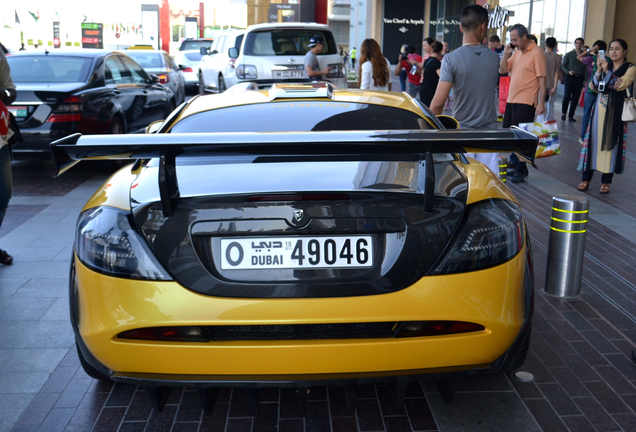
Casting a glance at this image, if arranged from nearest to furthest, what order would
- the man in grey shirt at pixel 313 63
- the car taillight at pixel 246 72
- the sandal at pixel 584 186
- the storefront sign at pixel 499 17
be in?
the sandal at pixel 584 186 → the man in grey shirt at pixel 313 63 → the car taillight at pixel 246 72 → the storefront sign at pixel 499 17

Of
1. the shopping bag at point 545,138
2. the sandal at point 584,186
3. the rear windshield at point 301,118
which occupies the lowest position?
the sandal at point 584,186

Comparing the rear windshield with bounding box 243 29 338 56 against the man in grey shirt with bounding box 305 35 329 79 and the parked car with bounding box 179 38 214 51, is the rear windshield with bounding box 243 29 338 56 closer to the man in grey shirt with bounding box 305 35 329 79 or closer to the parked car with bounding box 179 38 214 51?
the man in grey shirt with bounding box 305 35 329 79

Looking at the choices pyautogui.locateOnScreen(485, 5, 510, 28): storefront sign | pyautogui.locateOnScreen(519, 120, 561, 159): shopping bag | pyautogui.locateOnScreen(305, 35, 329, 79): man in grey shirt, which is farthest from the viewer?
pyautogui.locateOnScreen(485, 5, 510, 28): storefront sign

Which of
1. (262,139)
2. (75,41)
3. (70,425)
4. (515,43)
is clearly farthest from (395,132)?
(75,41)

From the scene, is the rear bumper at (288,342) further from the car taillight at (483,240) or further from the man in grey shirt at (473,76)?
the man in grey shirt at (473,76)

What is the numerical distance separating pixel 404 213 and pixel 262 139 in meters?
0.57

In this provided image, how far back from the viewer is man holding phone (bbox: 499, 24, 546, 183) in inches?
310

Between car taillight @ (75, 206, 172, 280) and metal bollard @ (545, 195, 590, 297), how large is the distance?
3000mm

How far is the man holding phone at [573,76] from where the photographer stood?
16484mm

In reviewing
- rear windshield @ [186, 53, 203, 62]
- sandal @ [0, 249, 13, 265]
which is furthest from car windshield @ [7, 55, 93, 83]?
rear windshield @ [186, 53, 203, 62]

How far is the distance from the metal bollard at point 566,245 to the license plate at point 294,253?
8.30ft

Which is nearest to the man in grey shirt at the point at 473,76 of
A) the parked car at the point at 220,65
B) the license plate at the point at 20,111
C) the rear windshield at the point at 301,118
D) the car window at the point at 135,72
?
the rear windshield at the point at 301,118

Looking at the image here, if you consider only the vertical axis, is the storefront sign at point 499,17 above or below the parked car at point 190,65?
above

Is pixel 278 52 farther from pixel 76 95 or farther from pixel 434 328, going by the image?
pixel 434 328
